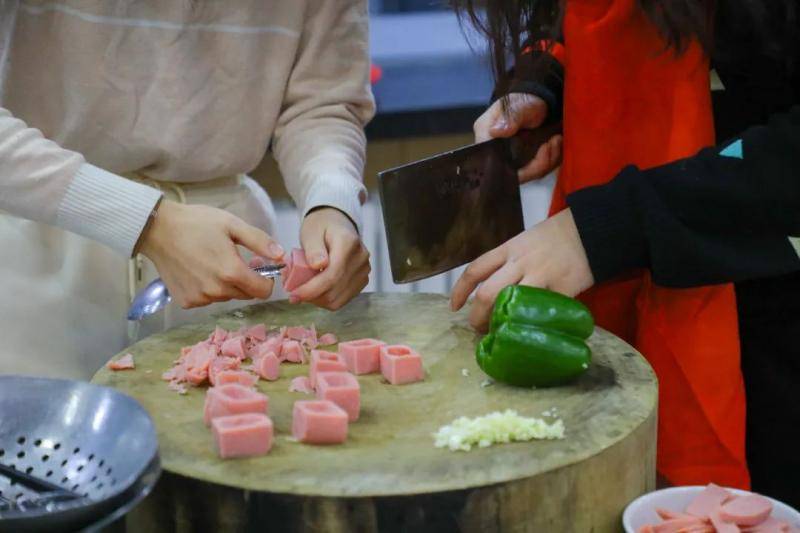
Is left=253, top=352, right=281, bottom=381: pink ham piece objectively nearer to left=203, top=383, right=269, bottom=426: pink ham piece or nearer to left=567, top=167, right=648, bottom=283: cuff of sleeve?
left=203, top=383, right=269, bottom=426: pink ham piece

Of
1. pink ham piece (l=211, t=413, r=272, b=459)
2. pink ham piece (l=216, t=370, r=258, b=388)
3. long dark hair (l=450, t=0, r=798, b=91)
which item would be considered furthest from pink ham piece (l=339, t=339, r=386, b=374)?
long dark hair (l=450, t=0, r=798, b=91)

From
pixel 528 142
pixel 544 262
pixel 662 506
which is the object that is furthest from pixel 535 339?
pixel 528 142

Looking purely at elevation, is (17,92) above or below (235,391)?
above

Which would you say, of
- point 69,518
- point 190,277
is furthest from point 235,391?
point 69,518

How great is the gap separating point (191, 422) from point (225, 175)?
0.51 meters

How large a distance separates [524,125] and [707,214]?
40 cm

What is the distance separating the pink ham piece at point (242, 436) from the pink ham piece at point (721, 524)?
438 mm

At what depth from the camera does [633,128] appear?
4.52 feet

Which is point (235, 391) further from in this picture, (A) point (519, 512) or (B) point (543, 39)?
(B) point (543, 39)

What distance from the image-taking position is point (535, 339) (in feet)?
3.86

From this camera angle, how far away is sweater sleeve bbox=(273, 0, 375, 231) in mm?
1537

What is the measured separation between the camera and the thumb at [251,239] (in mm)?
1310

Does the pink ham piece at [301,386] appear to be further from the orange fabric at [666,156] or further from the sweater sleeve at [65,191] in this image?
the orange fabric at [666,156]

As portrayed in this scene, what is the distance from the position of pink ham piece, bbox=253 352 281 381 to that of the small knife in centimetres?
17
